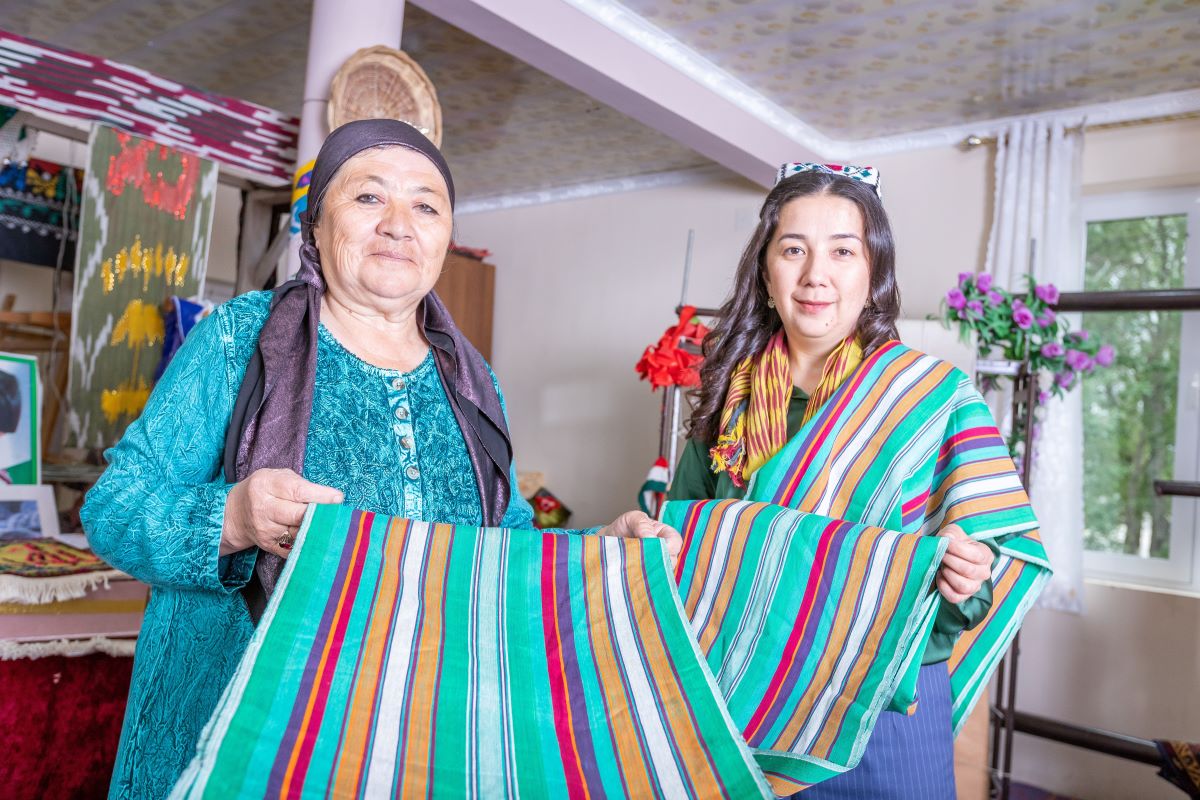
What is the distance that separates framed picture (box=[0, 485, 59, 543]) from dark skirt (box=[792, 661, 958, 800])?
88.0 inches

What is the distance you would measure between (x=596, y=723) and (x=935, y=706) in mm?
685

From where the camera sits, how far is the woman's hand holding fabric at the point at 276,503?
105 centimetres

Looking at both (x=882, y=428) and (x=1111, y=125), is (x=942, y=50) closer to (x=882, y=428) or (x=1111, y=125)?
(x=1111, y=125)

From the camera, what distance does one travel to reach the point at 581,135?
5.27 m

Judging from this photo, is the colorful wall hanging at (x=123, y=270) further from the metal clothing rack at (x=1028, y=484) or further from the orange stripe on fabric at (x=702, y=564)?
the metal clothing rack at (x=1028, y=484)

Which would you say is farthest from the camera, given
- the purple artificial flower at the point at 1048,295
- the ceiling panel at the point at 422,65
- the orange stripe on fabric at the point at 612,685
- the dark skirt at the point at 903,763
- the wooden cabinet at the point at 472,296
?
the wooden cabinet at the point at 472,296

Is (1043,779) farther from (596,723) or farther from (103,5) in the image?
(103,5)

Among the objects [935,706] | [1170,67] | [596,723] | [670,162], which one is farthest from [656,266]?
[596,723]

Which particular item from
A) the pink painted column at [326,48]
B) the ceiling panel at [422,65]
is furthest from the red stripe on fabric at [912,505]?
the ceiling panel at [422,65]

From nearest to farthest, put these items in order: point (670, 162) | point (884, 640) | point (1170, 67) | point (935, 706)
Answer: point (884, 640) < point (935, 706) < point (1170, 67) < point (670, 162)

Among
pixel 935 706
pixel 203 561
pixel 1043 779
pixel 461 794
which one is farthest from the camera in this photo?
pixel 1043 779

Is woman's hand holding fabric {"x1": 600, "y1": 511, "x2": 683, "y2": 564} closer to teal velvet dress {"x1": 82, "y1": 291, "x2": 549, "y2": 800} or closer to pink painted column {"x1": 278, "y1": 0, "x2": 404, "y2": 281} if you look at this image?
teal velvet dress {"x1": 82, "y1": 291, "x2": 549, "y2": 800}

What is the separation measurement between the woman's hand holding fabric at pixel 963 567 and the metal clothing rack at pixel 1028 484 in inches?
82.4

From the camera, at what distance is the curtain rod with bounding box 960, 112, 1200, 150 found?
4.16m
